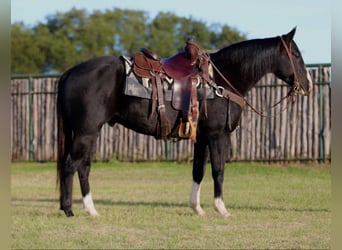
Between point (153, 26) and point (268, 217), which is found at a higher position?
point (153, 26)

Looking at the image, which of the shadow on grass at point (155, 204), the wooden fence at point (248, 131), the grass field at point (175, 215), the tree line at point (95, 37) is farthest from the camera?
the tree line at point (95, 37)

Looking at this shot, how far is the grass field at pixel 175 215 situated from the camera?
5.07m

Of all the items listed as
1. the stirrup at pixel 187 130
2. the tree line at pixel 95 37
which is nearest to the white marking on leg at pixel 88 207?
the stirrup at pixel 187 130

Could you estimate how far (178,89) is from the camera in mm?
6402

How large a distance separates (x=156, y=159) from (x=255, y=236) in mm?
9413

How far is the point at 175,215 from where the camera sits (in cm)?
655

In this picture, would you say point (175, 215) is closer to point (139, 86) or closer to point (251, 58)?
point (139, 86)

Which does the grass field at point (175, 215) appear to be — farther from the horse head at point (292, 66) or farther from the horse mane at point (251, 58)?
the horse mane at point (251, 58)

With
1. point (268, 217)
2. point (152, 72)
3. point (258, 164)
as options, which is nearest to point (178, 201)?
point (268, 217)

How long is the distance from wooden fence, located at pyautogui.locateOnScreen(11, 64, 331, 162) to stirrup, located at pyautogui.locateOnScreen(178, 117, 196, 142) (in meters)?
7.33

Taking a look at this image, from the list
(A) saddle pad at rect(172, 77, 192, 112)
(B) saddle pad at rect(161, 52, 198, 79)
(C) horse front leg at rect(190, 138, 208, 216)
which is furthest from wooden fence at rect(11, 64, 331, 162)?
(A) saddle pad at rect(172, 77, 192, 112)

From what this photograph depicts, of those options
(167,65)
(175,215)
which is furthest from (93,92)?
(175,215)

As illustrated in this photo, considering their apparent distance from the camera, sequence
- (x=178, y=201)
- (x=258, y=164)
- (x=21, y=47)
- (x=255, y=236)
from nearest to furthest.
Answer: (x=255, y=236), (x=178, y=201), (x=258, y=164), (x=21, y=47)

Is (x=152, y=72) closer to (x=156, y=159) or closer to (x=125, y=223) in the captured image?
(x=125, y=223)
